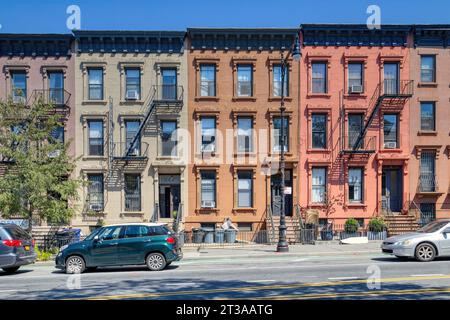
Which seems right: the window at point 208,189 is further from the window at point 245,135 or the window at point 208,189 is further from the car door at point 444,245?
the car door at point 444,245

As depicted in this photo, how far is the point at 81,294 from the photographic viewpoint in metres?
10.2

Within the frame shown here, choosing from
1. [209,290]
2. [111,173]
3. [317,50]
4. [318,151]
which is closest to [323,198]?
[318,151]

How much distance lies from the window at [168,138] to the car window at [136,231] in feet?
41.5

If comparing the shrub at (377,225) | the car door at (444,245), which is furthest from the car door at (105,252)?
the shrub at (377,225)

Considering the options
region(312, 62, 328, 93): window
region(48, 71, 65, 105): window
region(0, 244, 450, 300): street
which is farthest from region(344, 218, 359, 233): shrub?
region(48, 71, 65, 105): window

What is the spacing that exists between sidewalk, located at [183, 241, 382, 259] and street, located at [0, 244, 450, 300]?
48.0 inches

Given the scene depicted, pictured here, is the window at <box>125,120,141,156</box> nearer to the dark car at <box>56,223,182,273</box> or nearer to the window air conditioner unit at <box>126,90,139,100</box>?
the window air conditioner unit at <box>126,90,139,100</box>

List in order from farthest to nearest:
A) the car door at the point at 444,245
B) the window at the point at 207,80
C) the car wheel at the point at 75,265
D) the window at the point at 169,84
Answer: the window at the point at 207,80, the window at the point at 169,84, the car door at the point at 444,245, the car wheel at the point at 75,265

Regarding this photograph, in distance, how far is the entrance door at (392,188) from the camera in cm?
2816

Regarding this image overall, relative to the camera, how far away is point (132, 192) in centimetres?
2767

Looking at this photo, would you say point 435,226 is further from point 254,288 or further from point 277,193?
point 277,193
